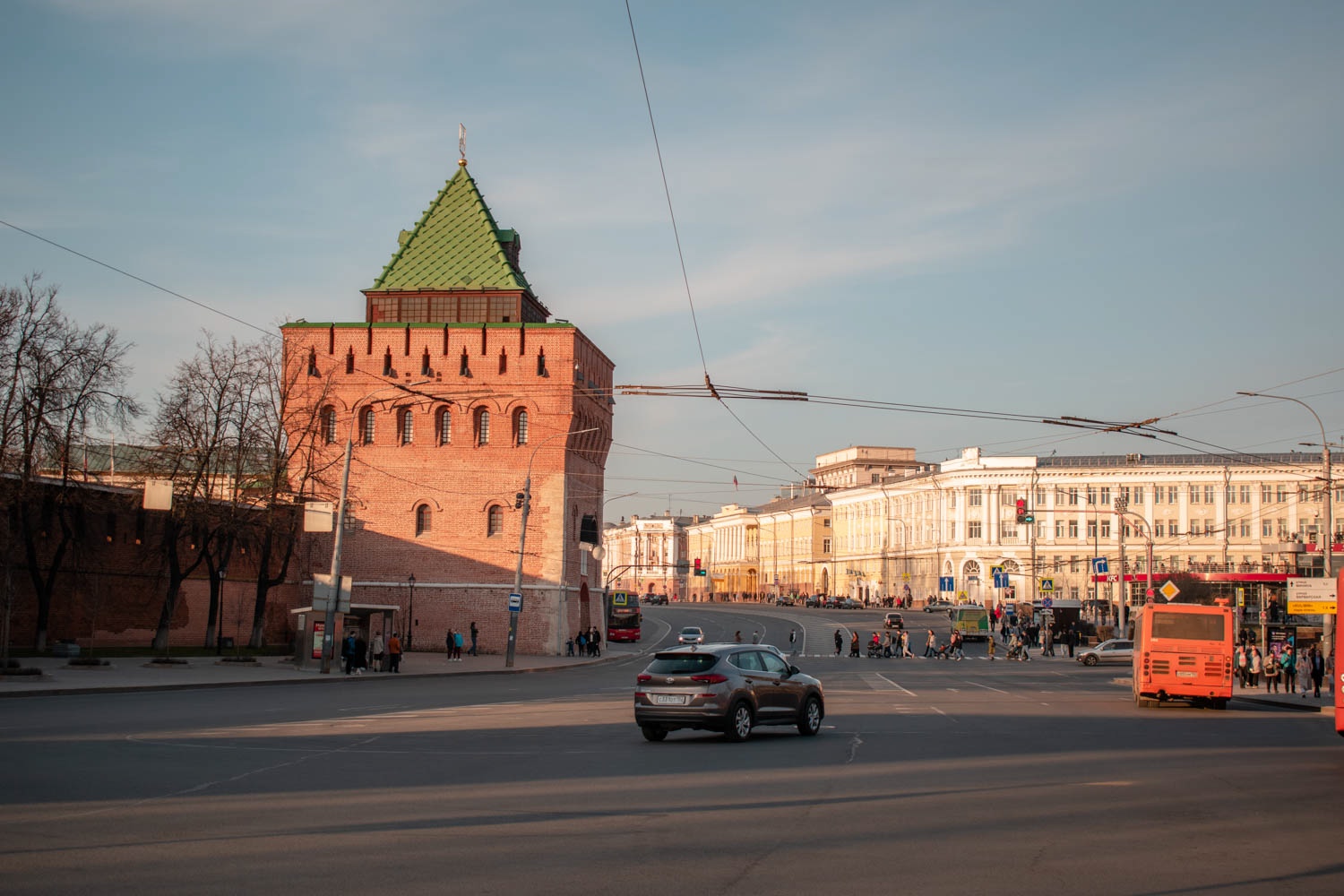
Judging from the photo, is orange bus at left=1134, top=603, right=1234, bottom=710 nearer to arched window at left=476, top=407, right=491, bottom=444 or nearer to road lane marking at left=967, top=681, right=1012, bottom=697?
road lane marking at left=967, top=681, right=1012, bottom=697

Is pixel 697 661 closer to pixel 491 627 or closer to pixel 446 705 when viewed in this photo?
pixel 446 705

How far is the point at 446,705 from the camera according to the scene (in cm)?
2912

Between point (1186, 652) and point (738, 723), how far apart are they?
16.0m

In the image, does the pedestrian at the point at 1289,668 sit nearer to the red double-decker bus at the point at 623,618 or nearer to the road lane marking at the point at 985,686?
the road lane marking at the point at 985,686

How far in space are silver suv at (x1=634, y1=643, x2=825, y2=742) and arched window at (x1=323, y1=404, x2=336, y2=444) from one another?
44.4m

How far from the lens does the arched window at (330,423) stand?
205ft

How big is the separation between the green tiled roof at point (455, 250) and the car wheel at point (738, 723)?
148ft

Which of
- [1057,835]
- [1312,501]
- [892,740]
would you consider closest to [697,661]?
[892,740]

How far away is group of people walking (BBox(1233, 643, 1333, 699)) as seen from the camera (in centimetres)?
4000

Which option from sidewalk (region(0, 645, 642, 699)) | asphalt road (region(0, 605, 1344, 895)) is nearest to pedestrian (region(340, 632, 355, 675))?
sidewalk (region(0, 645, 642, 699))

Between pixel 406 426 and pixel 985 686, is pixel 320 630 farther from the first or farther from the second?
pixel 985 686

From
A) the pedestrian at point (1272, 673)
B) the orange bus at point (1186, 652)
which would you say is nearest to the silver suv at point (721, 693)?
the orange bus at point (1186, 652)

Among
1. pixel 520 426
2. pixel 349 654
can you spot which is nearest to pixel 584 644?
pixel 520 426

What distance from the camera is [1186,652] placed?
3162 centimetres
